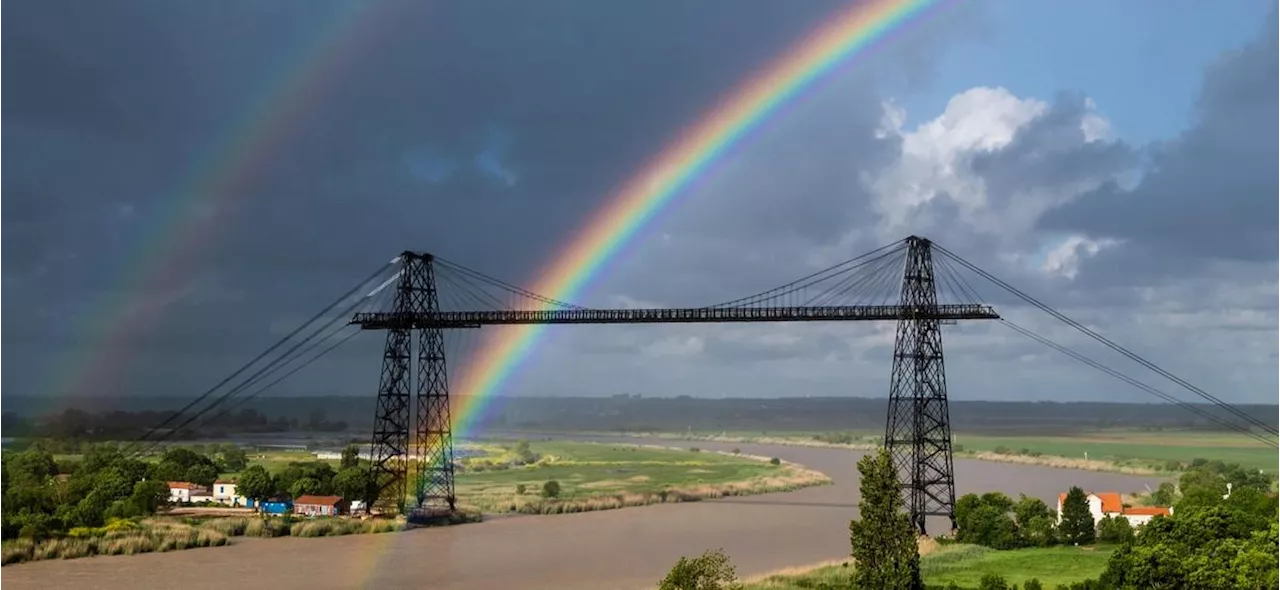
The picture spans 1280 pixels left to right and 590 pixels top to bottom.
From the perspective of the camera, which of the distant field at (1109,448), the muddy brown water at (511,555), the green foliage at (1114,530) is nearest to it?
the muddy brown water at (511,555)

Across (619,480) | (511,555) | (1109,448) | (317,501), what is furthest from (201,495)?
(1109,448)

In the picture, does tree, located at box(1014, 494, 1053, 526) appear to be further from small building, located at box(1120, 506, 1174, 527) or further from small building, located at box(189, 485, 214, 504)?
small building, located at box(189, 485, 214, 504)

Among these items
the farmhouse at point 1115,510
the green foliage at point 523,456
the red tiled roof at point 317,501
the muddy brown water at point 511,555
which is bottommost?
the muddy brown water at point 511,555

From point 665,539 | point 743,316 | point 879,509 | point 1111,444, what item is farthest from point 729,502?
point 1111,444

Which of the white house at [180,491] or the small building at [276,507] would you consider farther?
the white house at [180,491]

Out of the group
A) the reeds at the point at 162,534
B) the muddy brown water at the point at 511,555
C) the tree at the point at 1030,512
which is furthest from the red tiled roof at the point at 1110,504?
the reeds at the point at 162,534

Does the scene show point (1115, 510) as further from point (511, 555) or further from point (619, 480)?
point (619, 480)

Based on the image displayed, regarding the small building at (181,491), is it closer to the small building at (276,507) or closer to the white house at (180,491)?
the white house at (180,491)
